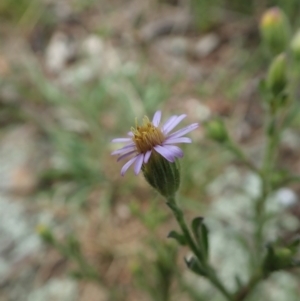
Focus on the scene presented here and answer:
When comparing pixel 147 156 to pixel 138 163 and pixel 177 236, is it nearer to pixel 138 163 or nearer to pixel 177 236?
pixel 138 163

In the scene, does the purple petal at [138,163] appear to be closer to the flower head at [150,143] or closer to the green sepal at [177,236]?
the flower head at [150,143]

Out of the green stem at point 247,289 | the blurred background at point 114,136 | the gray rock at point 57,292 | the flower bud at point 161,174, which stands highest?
the blurred background at point 114,136

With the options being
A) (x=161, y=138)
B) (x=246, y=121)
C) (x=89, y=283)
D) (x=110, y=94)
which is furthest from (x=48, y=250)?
(x=161, y=138)

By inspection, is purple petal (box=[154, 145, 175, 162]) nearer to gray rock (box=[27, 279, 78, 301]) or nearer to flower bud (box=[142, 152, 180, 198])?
flower bud (box=[142, 152, 180, 198])

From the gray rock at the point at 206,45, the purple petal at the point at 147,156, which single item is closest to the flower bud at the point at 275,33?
the purple petal at the point at 147,156

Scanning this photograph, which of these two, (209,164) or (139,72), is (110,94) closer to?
(139,72)

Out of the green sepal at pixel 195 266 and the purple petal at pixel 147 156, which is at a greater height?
the purple petal at pixel 147 156

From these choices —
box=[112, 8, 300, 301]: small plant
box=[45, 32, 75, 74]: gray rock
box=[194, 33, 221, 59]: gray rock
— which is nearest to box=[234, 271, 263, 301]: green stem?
box=[112, 8, 300, 301]: small plant
